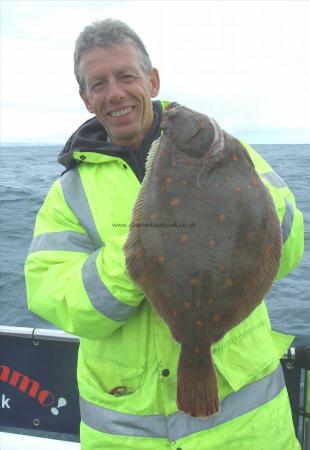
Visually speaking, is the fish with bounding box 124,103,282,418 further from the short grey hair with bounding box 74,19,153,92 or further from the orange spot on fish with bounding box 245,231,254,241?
the short grey hair with bounding box 74,19,153,92

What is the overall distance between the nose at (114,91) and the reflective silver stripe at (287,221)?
922 mm

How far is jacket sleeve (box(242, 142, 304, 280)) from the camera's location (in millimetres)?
2109

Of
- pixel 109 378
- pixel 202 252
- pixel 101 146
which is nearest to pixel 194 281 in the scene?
pixel 202 252

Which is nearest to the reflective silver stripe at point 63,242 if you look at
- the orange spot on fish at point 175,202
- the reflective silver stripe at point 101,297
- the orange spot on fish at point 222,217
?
the reflective silver stripe at point 101,297

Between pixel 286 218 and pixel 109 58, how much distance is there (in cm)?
112

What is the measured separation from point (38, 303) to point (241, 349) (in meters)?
0.93

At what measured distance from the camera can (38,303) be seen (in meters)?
2.06

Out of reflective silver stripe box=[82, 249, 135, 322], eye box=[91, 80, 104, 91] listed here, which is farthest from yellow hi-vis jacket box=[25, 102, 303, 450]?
eye box=[91, 80, 104, 91]

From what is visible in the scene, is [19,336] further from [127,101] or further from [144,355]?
[127,101]

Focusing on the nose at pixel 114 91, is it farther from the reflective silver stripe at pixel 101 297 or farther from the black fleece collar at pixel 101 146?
the reflective silver stripe at pixel 101 297

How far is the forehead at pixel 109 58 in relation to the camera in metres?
2.27

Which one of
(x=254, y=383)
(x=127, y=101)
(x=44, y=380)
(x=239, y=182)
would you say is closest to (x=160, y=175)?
(x=239, y=182)

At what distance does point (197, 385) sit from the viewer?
1.87m

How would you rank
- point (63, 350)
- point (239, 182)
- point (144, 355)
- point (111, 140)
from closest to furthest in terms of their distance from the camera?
point (239, 182) < point (144, 355) < point (111, 140) < point (63, 350)
